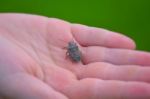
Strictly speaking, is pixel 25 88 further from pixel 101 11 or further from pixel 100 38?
pixel 101 11

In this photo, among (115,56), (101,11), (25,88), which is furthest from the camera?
(101,11)

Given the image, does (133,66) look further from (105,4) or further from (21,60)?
(105,4)

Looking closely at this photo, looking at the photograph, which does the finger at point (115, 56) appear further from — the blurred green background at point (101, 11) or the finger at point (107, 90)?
the blurred green background at point (101, 11)

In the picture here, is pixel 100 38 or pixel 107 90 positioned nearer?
pixel 107 90

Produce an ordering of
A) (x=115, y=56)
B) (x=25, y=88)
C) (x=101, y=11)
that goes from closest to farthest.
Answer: (x=25, y=88) → (x=115, y=56) → (x=101, y=11)

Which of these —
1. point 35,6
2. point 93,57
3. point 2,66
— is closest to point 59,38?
point 93,57

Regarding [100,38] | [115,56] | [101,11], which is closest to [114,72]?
[115,56]

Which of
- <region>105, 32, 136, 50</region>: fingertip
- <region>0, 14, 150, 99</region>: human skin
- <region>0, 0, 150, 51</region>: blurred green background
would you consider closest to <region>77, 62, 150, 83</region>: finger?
<region>0, 14, 150, 99</region>: human skin

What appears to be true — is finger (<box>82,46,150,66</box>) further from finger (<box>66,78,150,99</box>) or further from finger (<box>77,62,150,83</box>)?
finger (<box>66,78,150,99</box>)
